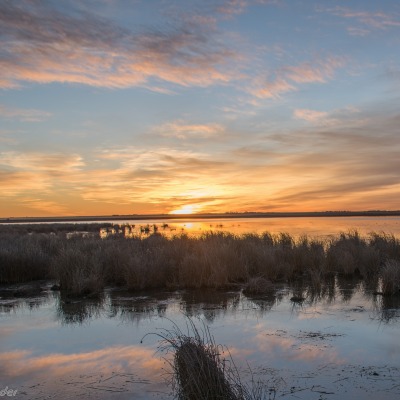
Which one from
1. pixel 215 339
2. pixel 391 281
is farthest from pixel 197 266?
pixel 215 339

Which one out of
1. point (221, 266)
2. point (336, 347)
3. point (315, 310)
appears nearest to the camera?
point (336, 347)

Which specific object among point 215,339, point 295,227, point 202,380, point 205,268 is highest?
point 295,227

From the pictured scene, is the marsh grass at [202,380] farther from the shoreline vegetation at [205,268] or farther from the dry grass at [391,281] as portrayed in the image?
the dry grass at [391,281]

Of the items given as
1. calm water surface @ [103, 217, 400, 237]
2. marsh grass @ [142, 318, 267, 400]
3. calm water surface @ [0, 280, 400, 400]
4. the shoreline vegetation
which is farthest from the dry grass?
calm water surface @ [103, 217, 400, 237]

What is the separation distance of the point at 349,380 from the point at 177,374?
2283 mm

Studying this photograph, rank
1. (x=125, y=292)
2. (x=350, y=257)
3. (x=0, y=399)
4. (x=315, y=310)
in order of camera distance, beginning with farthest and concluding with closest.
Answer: (x=350, y=257) < (x=125, y=292) < (x=315, y=310) < (x=0, y=399)

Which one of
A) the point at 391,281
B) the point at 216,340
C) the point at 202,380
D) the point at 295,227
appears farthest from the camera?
the point at 295,227

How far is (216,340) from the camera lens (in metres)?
7.59

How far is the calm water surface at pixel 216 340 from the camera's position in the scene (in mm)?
5691

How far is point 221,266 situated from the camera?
1366 cm

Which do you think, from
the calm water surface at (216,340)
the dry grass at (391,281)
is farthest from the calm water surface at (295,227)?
the calm water surface at (216,340)

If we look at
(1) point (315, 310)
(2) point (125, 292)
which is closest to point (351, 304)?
(1) point (315, 310)

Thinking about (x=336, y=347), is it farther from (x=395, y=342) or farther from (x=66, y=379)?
(x=66, y=379)

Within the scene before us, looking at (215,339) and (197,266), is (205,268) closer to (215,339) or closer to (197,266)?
(197,266)
